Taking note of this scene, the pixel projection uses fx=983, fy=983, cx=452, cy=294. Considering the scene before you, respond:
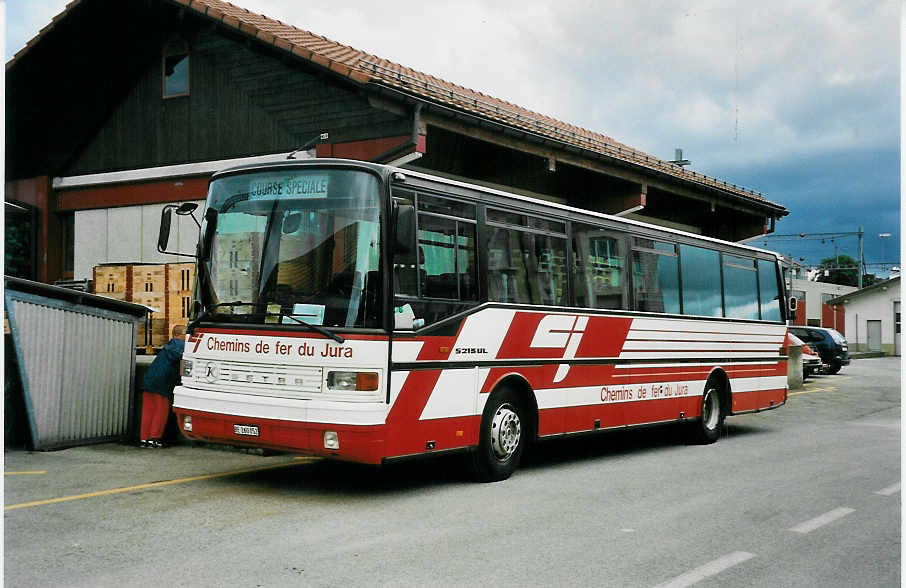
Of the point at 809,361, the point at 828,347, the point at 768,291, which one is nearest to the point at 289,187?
the point at 768,291

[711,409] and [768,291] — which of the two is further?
[768,291]

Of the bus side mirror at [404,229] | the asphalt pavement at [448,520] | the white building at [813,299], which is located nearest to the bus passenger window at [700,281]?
the asphalt pavement at [448,520]

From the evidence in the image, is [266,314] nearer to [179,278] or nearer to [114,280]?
[179,278]

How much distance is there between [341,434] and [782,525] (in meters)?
3.57

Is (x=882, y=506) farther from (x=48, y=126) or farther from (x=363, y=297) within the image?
(x=48, y=126)

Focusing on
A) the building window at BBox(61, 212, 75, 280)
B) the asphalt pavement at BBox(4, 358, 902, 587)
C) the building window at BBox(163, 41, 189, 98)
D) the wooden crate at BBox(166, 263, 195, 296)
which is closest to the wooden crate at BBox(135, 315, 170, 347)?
the wooden crate at BBox(166, 263, 195, 296)

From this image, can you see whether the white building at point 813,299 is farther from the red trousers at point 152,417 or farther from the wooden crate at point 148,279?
the red trousers at point 152,417

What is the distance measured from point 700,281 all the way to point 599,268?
2.98 metres

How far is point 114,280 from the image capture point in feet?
55.2

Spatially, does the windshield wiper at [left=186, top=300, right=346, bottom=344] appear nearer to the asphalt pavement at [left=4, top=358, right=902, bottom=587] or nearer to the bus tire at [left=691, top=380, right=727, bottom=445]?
the asphalt pavement at [left=4, top=358, right=902, bottom=587]

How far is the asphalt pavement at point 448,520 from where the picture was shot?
596 cm

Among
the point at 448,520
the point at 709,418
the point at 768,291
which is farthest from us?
the point at 768,291

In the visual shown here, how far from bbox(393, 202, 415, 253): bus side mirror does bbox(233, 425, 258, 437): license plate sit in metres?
1.96

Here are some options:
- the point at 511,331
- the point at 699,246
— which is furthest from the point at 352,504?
the point at 699,246
